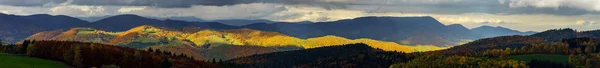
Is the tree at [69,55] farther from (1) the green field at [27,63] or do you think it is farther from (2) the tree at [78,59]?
(2) the tree at [78,59]

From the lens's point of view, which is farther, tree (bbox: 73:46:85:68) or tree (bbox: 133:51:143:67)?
tree (bbox: 133:51:143:67)

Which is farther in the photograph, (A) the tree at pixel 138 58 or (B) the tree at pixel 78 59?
(A) the tree at pixel 138 58

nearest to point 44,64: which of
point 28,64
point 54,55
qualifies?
point 28,64

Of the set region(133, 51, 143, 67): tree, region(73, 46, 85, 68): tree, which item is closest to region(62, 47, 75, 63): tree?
region(73, 46, 85, 68): tree

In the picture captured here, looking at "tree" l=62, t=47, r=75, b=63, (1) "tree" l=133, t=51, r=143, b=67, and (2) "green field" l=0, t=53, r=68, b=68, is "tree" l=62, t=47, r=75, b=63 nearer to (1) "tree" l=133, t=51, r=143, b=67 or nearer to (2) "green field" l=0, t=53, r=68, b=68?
(2) "green field" l=0, t=53, r=68, b=68

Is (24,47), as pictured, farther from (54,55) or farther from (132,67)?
(132,67)

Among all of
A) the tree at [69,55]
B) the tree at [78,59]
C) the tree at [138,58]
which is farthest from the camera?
the tree at [69,55]

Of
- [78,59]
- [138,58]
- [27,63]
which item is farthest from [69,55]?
[138,58]

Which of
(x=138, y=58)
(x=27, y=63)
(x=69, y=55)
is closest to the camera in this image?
(x=27, y=63)

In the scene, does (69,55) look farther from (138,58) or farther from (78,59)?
(138,58)

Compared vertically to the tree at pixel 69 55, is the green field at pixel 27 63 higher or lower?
lower

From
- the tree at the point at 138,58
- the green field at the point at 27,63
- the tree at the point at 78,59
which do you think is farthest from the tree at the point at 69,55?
the tree at the point at 138,58

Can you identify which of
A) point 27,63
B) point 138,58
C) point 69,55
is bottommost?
point 27,63
